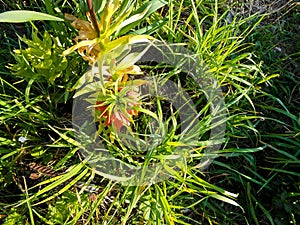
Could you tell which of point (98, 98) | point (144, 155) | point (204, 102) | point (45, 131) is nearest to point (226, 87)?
point (204, 102)

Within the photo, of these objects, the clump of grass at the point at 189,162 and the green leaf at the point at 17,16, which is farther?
the clump of grass at the point at 189,162

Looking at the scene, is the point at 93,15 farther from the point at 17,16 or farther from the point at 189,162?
the point at 189,162

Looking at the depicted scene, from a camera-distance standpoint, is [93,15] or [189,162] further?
[189,162]

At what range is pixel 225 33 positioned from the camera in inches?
51.5

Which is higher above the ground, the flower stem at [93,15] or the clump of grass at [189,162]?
the flower stem at [93,15]

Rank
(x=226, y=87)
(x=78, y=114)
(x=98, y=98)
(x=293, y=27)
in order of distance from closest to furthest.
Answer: (x=98, y=98) → (x=78, y=114) → (x=226, y=87) → (x=293, y=27)

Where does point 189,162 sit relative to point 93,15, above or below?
below

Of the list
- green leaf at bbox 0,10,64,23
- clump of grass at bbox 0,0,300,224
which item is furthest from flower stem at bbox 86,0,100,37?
clump of grass at bbox 0,0,300,224

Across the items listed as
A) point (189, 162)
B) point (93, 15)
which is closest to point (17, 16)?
point (93, 15)

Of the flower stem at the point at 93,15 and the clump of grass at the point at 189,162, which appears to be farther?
the clump of grass at the point at 189,162

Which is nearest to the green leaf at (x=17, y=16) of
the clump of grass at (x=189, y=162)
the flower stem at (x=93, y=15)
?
the flower stem at (x=93, y=15)

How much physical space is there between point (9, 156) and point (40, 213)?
0.66 ft

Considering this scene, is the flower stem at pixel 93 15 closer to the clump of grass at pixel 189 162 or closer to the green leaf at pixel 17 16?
the green leaf at pixel 17 16

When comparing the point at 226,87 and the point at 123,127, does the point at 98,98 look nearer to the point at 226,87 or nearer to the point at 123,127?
the point at 123,127
